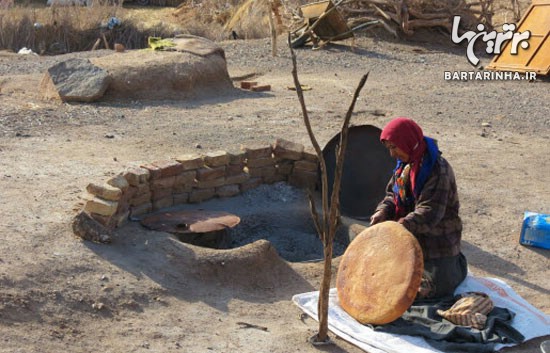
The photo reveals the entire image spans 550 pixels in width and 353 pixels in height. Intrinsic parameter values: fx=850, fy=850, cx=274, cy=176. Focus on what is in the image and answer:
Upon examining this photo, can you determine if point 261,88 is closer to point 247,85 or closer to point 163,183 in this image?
point 247,85

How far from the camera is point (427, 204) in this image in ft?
16.1

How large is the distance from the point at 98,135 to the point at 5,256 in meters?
3.27

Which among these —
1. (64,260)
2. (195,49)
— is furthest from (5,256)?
(195,49)

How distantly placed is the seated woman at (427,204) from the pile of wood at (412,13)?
1063 centimetres

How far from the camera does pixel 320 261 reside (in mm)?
5922

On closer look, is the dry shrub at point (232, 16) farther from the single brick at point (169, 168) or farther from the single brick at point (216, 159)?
the single brick at point (169, 168)

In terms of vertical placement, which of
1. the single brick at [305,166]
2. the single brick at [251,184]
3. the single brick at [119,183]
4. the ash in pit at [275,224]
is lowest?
the ash in pit at [275,224]

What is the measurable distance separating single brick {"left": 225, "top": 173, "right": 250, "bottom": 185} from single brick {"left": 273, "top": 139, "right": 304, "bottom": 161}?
0.35 m

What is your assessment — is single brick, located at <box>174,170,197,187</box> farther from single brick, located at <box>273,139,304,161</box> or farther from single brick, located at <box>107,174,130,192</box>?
single brick, located at <box>273,139,304,161</box>

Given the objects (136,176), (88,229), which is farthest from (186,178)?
(88,229)

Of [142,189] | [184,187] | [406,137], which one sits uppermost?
[406,137]

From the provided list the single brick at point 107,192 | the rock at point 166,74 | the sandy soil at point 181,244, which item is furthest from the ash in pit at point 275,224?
the rock at point 166,74

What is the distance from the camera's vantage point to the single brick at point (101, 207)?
209 inches

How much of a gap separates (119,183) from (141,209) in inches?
17.0
